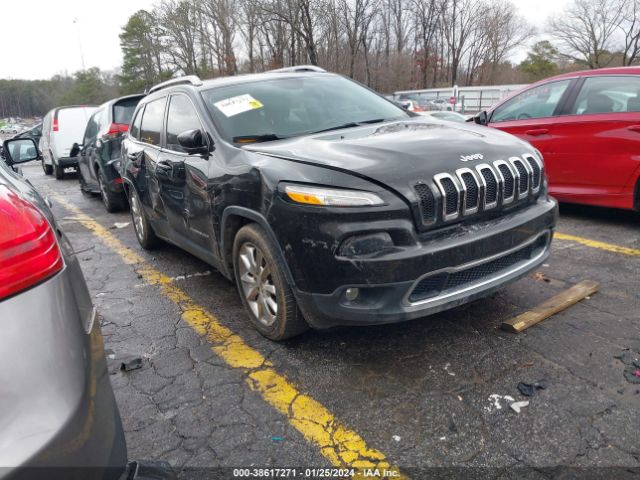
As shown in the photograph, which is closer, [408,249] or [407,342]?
[408,249]

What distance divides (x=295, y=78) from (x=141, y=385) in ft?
8.94

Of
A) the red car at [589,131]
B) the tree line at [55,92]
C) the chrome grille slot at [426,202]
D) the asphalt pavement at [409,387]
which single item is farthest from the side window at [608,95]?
the tree line at [55,92]

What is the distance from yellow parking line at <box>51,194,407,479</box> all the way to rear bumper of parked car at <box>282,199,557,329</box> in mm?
419

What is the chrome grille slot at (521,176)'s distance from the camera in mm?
2906

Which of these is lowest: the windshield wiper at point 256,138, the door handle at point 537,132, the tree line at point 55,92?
the door handle at point 537,132

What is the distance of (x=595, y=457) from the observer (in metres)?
2.02

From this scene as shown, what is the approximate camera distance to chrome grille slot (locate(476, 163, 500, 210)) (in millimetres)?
2686

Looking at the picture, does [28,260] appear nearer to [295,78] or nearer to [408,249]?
[408,249]

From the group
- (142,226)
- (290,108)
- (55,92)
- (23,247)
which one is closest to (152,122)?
(142,226)

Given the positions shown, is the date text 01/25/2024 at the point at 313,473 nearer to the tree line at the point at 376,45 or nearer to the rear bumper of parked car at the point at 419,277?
the rear bumper of parked car at the point at 419,277

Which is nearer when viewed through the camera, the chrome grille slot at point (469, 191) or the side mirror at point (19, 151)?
the chrome grille slot at point (469, 191)

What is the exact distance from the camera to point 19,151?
12.4 ft

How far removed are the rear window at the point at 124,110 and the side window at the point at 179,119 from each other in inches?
167

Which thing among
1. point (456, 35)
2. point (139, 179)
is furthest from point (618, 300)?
point (456, 35)
